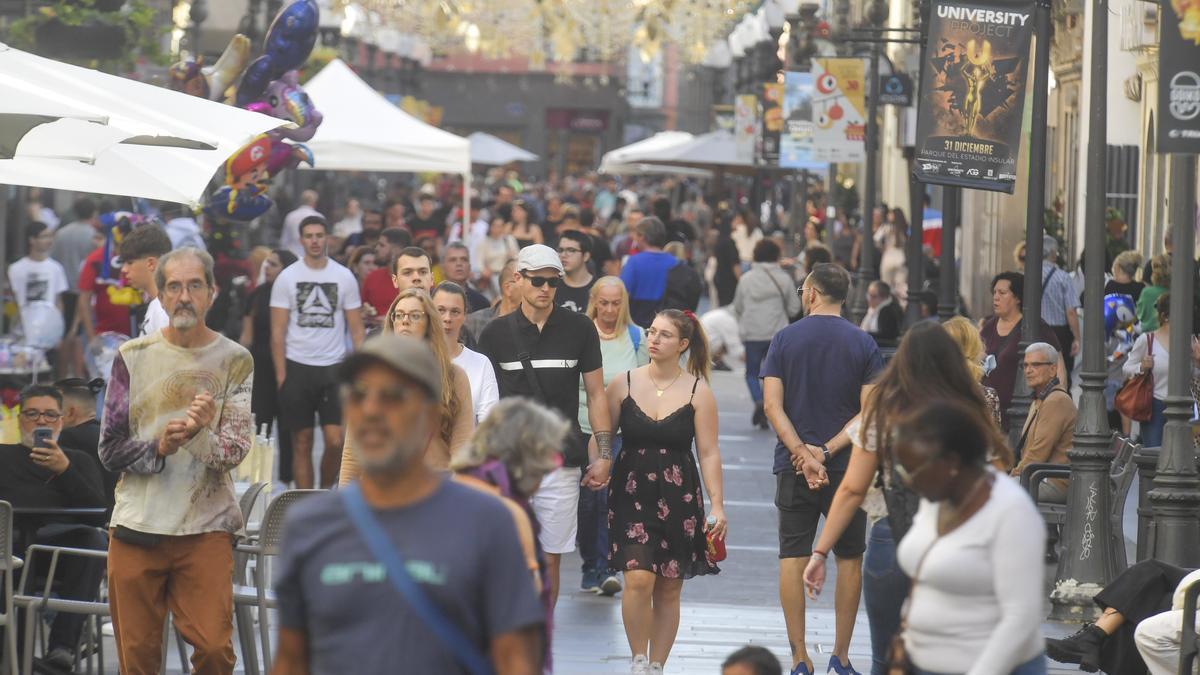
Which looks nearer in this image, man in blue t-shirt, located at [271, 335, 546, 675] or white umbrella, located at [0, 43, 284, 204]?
man in blue t-shirt, located at [271, 335, 546, 675]

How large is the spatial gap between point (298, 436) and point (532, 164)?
78729mm

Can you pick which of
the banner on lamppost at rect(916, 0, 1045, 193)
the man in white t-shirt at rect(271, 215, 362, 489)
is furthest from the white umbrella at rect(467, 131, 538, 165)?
the banner on lamppost at rect(916, 0, 1045, 193)

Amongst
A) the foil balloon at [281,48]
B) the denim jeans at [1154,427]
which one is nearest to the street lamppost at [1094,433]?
the denim jeans at [1154,427]

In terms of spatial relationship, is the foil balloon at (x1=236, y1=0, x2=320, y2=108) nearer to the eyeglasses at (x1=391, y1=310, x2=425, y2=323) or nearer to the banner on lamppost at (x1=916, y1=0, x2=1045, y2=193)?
the banner on lamppost at (x1=916, y1=0, x2=1045, y2=193)

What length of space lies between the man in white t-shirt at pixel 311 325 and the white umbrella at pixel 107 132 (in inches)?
121

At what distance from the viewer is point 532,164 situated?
91312mm

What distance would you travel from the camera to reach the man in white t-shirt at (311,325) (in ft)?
41.8

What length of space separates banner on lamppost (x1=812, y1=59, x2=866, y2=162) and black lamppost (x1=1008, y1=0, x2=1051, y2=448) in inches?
400

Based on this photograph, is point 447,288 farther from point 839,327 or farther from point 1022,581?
point 1022,581

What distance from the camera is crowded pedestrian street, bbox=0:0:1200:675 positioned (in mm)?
4199

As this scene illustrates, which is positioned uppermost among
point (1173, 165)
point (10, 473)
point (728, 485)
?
point (1173, 165)

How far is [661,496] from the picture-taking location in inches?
338

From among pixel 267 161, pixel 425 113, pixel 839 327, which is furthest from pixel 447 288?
pixel 425 113

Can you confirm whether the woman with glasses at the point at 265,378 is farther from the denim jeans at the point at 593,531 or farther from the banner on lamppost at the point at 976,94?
the banner on lamppost at the point at 976,94
